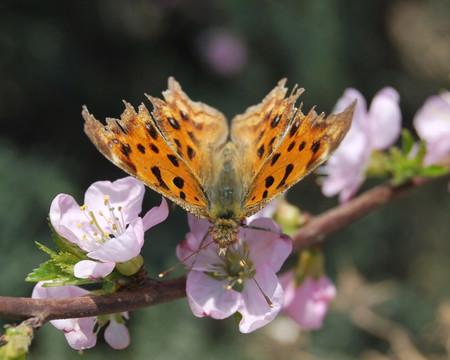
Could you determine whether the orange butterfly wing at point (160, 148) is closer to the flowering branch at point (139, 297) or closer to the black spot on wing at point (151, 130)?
the black spot on wing at point (151, 130)

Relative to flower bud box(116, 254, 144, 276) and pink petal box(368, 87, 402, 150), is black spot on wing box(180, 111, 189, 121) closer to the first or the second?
flower bud box(116, 254, 144, 276)

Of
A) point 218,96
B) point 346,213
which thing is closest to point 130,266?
point 346,213

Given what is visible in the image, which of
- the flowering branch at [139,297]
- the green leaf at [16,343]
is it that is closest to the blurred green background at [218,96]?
the flowering branch at [139,297]

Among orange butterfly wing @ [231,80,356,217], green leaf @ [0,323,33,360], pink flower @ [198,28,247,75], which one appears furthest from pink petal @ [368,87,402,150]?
pink flower @ [198,28,247,75]

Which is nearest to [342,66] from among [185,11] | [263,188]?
[185,11]

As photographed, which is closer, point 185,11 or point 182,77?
point 182,77

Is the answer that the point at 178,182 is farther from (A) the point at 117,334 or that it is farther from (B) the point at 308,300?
Answer: (B) the point at 308,300

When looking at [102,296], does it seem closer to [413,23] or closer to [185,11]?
[185,11]
